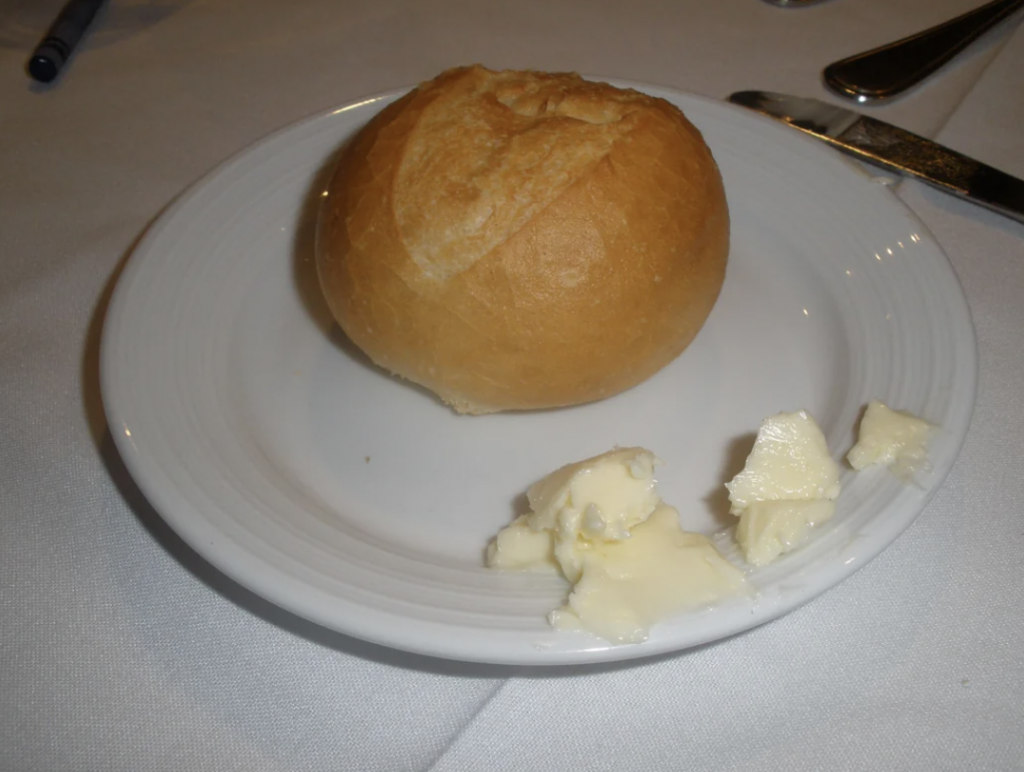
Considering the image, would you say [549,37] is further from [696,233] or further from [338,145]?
[696,233]

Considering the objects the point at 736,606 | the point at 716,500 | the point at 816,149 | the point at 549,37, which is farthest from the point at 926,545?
the point at 549,37

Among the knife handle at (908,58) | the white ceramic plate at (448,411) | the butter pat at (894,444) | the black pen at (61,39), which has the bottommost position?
the black pen at (61,39)

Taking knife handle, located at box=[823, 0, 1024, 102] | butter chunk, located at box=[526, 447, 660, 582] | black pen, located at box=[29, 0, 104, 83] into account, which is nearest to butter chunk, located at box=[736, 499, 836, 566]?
butter chunk, located at box=[526, 447, 660, 582]

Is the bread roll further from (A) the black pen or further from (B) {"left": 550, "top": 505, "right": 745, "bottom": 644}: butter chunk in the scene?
(A) the black pen

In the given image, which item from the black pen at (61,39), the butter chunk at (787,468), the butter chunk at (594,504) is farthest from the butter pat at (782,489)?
the black pen at (61,39)

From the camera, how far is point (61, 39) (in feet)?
5.70

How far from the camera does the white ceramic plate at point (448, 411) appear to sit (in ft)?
2.57

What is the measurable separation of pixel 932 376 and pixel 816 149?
508 millimetres

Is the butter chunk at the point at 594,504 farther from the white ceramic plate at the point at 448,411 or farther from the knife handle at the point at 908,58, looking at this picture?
the knife handle at the point at 908,58

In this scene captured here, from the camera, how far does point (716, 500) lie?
100 centimetres

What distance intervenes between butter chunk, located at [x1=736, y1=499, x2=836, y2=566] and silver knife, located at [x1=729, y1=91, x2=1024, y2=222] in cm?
86

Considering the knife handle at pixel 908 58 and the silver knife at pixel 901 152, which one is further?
the knife handle at pixel 908 58

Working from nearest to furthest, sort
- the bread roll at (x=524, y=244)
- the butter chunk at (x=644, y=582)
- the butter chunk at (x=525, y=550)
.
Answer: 1. the butter chunk at (x=644, y=582)
2. the butter chunk at (x=525, y=550)
3. the bread roll at (x=524, y=244)

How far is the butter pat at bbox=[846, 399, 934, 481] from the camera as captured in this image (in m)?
0.86
